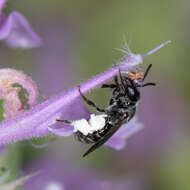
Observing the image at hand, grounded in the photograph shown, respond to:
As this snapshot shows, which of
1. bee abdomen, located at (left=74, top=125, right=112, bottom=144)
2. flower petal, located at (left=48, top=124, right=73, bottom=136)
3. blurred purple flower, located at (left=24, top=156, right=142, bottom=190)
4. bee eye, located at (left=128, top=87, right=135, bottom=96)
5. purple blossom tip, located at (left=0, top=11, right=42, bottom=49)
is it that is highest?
purple blossom tip, located at (left=0, top=11, right=42, bottom=49)

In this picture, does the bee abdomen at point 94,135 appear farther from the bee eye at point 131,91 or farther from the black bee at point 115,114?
the bee eye at point 131,91

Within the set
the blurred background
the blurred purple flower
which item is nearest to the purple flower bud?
the blurred purple flower

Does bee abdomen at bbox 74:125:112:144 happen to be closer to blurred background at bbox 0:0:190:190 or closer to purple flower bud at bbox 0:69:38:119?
purple flower bud at bbox 0:69:38:119

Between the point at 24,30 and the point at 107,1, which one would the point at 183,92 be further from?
the point at 24,30

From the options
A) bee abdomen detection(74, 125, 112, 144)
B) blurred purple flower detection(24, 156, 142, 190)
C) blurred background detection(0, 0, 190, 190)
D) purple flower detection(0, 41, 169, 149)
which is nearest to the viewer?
purple flower detection(0, 41, 169, 149)

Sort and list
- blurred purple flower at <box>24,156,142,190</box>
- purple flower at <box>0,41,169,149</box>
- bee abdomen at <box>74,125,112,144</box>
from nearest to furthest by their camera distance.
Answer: purple flower at <box>0,41,169,149</box>
bee abdomen at <box>74,125,112,144</box>
blurred purple flower at <box>24,156,142,190</box>

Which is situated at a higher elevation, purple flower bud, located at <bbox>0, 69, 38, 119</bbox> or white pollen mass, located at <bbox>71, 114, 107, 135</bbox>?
purple flower bud, located at <bbox>0, 69, 38, 119</bbox>

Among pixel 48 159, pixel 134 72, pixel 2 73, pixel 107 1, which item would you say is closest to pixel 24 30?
pixel 2 73

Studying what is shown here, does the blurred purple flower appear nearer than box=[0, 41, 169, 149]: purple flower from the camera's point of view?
No
